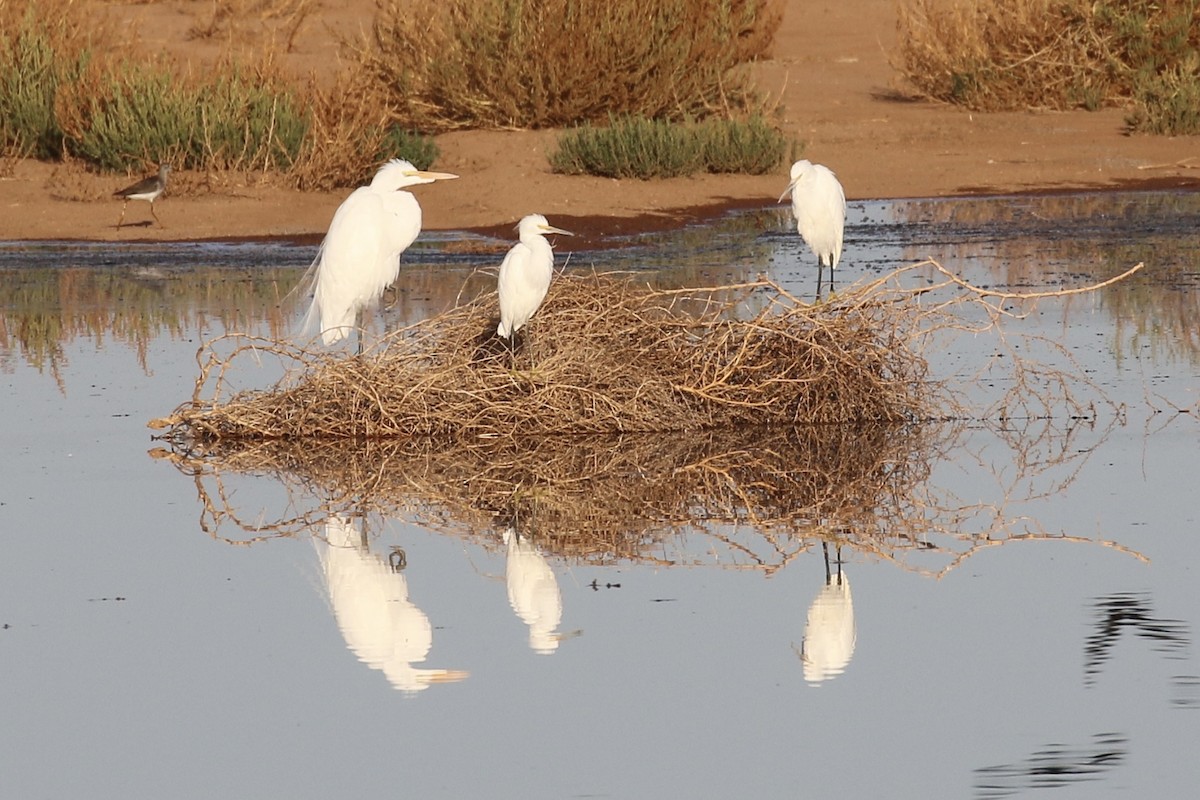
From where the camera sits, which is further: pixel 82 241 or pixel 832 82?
pixel 832 82

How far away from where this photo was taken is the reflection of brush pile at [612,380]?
8648 mm

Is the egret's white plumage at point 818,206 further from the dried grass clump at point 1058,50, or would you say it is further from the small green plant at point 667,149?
the dried grass clump at point 1058,50

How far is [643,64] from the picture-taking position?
826 inches

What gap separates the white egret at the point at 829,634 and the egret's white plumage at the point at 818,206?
571 centimetres

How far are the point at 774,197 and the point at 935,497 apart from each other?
1131 centimetres

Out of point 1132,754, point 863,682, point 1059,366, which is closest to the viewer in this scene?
point 1132,754

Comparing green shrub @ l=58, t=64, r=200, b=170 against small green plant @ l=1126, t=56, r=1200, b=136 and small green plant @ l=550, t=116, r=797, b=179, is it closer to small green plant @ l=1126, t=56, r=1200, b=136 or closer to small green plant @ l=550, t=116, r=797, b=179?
small green plant @ l=550, t=116, r=797, b=179

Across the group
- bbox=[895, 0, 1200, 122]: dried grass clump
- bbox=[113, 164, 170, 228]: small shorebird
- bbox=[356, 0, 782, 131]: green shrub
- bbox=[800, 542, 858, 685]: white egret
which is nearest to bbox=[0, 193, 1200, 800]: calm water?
bbox=[800, 542, 858, 685]: white egret

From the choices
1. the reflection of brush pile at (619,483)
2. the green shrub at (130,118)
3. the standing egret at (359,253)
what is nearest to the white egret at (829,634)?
the reflection of brush pile at (619,483)

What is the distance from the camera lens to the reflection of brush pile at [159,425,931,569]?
6938mm

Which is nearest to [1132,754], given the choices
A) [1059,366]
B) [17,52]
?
[1059,366]

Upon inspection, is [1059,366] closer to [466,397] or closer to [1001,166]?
[466,397]

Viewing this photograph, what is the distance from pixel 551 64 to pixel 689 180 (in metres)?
2.76

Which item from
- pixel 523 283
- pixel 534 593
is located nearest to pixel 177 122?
pixel 523 283
